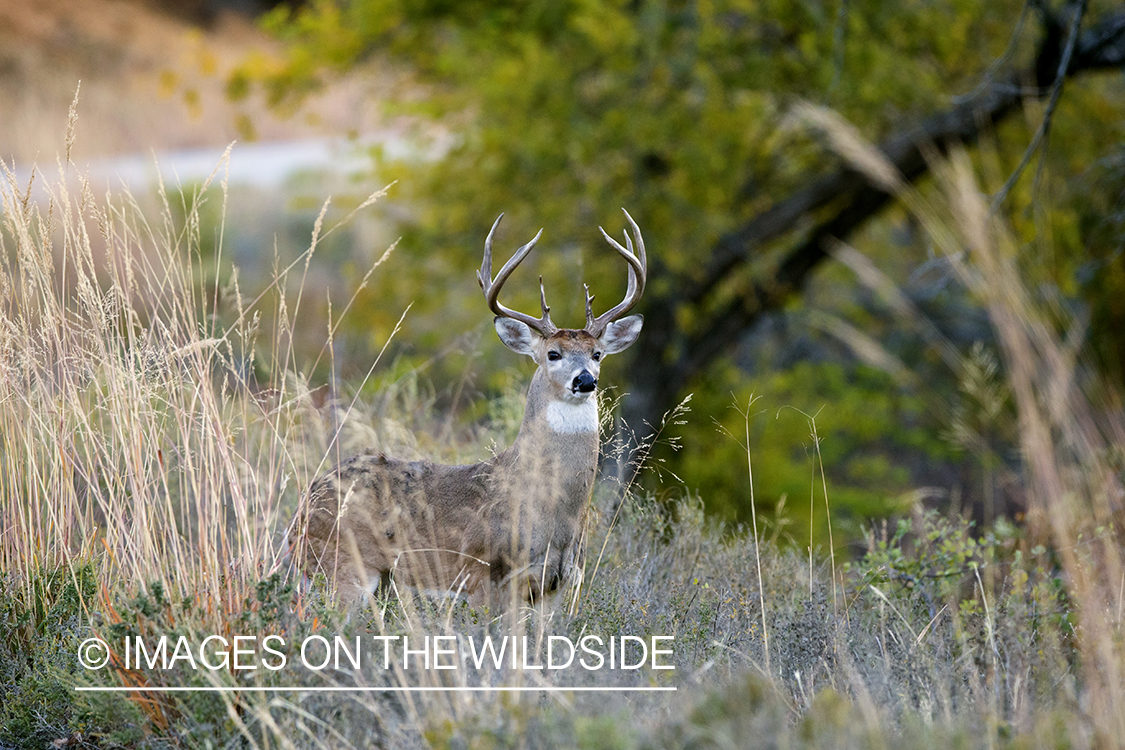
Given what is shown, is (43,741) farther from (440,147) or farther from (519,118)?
(440,147)

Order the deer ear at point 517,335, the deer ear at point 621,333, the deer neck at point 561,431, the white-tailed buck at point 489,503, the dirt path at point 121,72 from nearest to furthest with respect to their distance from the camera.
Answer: the white-tailed buck at point 489,503 → the deer neck at point 561,431 → the deer ear at point 517,335 → the deer ear at point 621,333 → the dirt path at point 121,72

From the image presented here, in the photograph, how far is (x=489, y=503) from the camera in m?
5.18

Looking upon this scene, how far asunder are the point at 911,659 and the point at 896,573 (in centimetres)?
140

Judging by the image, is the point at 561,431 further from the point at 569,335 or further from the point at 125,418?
the point at 125,418

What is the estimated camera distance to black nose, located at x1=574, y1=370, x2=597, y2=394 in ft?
16.9

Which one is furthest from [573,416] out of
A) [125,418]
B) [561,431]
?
[125,418]

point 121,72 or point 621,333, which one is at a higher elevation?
point 121,72

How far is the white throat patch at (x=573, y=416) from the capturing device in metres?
5.33

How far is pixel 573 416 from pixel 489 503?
57 centimetres

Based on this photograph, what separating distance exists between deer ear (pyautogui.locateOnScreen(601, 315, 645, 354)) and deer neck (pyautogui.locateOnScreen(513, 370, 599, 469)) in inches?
17.1

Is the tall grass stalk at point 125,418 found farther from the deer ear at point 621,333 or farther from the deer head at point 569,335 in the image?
the deer ear at point 621,333

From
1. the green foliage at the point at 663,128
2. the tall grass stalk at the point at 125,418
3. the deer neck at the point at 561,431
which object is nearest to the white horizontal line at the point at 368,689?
the tall grass stalk at the point at 125,418

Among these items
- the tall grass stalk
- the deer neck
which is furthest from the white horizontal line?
the deer neck

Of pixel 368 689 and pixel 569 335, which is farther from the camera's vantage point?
pixel 569 335
